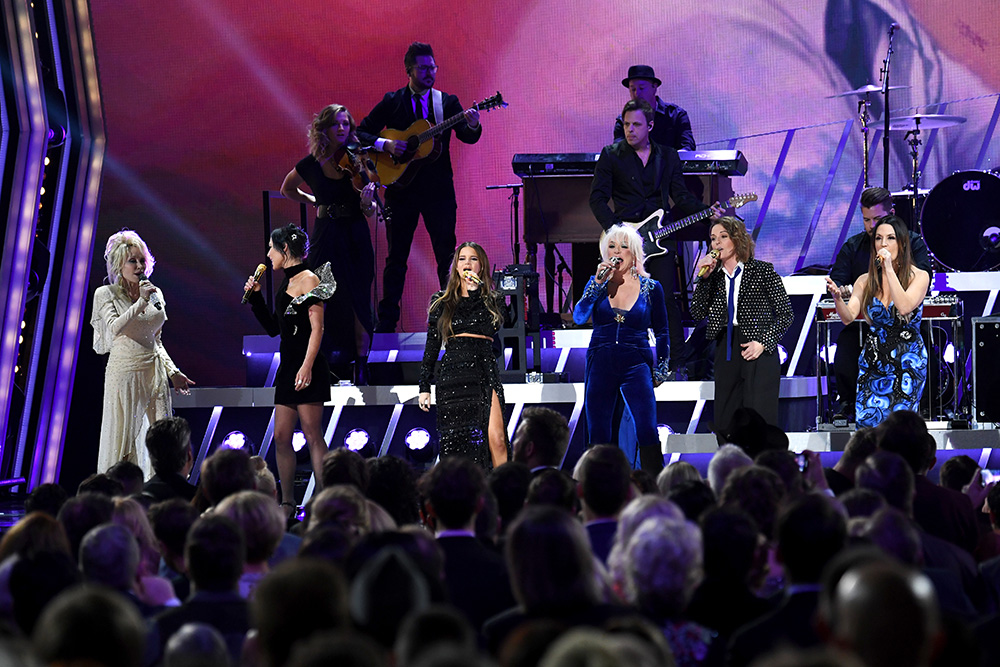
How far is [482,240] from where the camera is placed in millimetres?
10945

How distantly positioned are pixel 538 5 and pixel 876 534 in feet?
28.3

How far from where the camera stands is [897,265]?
20.4 ft

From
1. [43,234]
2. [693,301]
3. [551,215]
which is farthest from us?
[551,215]

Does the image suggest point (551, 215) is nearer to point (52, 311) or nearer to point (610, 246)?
point (610, 246)

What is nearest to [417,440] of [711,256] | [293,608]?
[711,256]

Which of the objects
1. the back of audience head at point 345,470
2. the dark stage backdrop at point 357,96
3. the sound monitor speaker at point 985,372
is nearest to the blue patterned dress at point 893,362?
the sound monitor speaker at point 985,372

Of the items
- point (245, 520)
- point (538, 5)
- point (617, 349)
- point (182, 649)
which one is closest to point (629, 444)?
point (617, 349)

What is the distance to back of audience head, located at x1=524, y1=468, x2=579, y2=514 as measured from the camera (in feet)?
12.2

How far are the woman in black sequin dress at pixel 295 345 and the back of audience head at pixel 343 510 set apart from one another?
112 inches

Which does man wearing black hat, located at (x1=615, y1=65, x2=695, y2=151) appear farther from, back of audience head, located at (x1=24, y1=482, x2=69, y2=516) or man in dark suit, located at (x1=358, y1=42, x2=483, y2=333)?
back of audience head, located at (x1=24, y1=482, x2=69, y2=516)

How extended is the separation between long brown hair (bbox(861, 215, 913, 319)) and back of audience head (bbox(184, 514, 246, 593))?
13.7 feet

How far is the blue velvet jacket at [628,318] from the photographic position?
19.2 ft

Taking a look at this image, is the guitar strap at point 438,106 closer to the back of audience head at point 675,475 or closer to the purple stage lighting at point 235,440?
the purple stage lighting at point 235,440

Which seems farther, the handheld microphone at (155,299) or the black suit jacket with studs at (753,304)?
the handheld microphone at (155,299)
